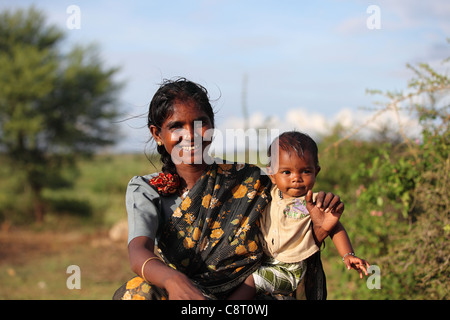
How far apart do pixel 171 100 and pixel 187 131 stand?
20 cm

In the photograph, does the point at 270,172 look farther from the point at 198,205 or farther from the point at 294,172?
the point at 198,205

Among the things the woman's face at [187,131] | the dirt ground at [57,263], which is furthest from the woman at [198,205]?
the dirt ground at [57,263]

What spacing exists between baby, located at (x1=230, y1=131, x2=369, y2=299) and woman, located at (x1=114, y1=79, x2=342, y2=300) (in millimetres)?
64

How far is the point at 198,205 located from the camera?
2686 mm

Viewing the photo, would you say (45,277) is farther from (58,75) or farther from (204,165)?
(58,75)

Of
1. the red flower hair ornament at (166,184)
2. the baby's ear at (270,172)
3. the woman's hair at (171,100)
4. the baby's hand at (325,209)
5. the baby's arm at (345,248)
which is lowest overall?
the baby's arm at (345,248)

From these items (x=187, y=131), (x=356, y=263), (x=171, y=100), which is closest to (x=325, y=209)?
(x=356, y=263)

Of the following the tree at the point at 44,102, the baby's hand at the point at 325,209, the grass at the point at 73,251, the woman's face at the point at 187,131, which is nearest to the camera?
the baby's hand at the point at 325,209

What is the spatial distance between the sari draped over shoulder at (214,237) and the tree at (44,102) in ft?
37.5

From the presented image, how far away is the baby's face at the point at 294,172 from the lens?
262 centimetres

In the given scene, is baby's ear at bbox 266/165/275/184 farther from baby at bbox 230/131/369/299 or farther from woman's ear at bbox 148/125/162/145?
woman's ear at bbox 148/125/162/145

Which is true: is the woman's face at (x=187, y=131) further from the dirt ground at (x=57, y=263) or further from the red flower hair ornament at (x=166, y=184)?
the dirt ground at (x=57, y=263)

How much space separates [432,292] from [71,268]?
5602mm

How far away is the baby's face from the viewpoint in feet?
8.59
